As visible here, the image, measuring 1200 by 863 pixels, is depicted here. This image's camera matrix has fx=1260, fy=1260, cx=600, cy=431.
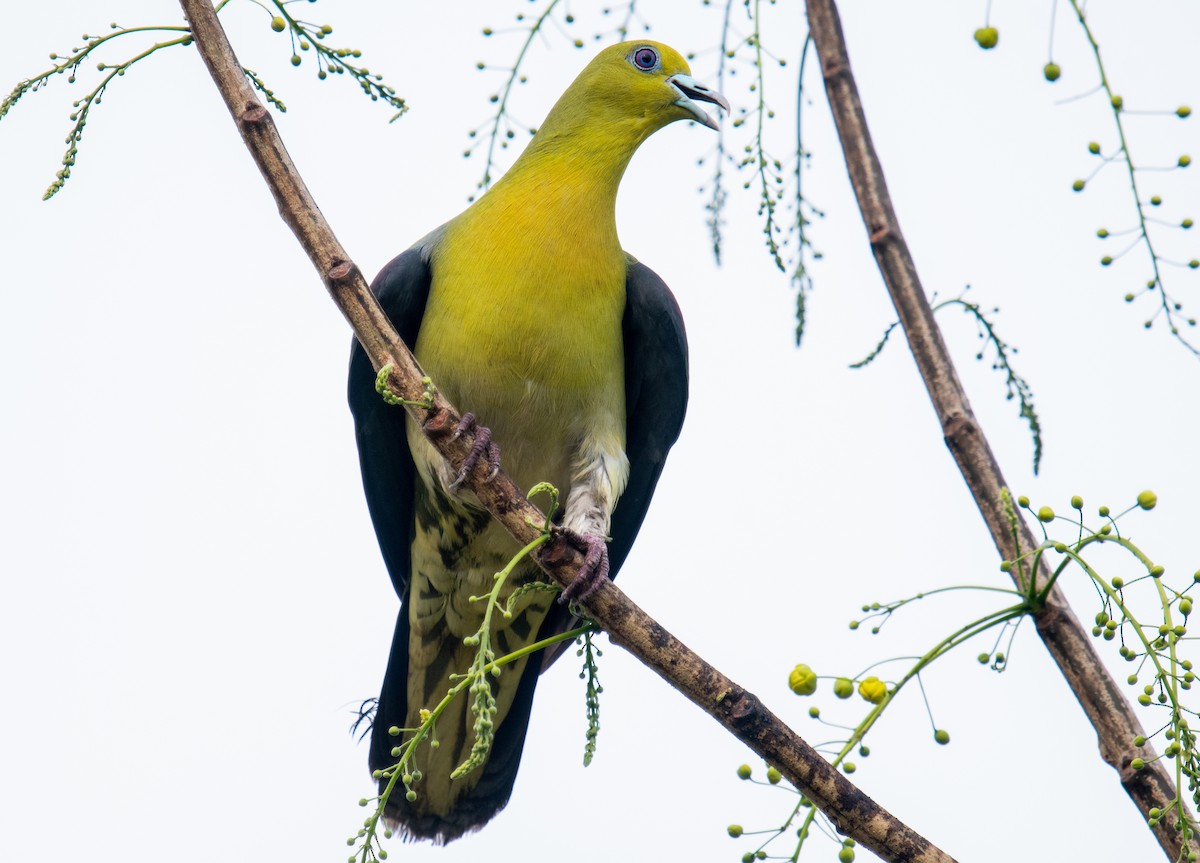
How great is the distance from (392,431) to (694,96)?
5.20 ft

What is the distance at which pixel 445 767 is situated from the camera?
4.36 meters

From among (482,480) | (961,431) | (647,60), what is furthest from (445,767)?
(647,60)

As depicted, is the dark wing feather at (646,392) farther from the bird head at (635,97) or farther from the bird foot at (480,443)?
the bird foot at (480,443)

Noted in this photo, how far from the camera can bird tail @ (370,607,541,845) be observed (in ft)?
14.3

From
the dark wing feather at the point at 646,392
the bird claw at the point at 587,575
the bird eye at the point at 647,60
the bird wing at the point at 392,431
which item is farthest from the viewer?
the bird eye at the point at 647,60

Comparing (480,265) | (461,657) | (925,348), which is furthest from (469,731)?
(925,348)

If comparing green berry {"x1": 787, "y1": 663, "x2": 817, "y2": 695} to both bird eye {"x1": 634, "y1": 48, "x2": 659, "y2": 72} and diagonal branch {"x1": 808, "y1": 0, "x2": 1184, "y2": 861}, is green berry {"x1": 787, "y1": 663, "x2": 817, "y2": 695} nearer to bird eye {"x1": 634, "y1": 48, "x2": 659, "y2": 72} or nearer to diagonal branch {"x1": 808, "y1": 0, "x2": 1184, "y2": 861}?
diagonal branch {"x1": 808, "y1": 0, "x2": 1184, "y2": 861}

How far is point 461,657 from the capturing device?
14.8 feet

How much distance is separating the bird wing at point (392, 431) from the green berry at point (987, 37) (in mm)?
2350

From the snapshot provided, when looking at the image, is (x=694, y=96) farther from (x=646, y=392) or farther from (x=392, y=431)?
(x=392, y=431)

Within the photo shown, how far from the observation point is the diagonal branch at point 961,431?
246 cm

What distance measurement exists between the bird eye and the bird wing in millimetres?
1004

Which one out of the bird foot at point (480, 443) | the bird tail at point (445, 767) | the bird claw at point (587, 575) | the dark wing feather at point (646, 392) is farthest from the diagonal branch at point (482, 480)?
the bird tail at point (445, 767)

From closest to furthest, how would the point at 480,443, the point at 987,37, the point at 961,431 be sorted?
the point at 987,37 < the point at 961,431 < the point at 480,443
